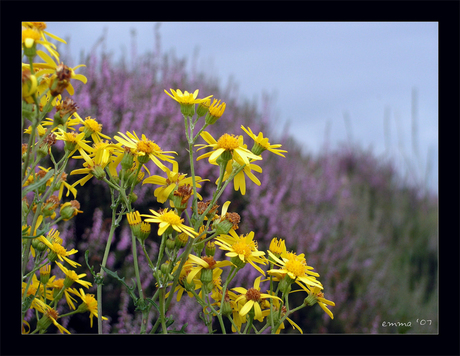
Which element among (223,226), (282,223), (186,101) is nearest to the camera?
(223,226)

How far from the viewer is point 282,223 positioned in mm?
2877

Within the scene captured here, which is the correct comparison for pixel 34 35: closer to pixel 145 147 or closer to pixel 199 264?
pixel 145 147

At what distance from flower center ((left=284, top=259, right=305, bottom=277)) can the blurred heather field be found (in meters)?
1.03

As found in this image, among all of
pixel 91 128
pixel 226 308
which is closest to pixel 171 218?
pixel 226 308

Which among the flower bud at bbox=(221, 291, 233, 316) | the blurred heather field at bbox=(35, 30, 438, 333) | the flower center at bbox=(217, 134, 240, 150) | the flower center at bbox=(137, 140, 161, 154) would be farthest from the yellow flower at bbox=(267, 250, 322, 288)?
the blurred heather field at bbox=(35, 30, 438, 333)

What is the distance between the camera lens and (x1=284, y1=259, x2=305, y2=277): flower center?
825 mm

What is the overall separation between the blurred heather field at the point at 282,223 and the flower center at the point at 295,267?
103 centimetres

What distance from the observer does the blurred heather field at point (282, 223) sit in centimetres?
213

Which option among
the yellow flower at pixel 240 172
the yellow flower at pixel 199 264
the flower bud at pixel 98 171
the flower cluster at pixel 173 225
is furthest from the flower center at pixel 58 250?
the yellow flower at pixel 240 172

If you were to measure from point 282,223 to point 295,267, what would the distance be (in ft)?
6.78

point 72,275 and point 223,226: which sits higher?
point 223,226

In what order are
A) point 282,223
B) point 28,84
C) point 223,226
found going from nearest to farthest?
point 28,84, point 223,226, point 282,223
